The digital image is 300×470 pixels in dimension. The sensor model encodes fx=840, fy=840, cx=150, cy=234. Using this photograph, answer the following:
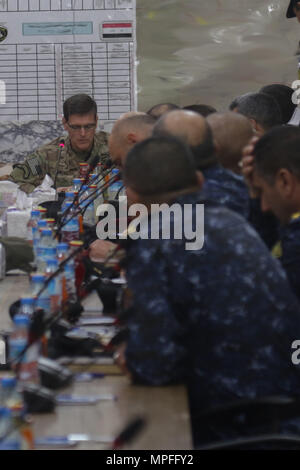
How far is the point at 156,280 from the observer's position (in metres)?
1.75

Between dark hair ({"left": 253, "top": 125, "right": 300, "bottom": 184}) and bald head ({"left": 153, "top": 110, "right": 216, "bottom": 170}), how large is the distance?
0.13 metres

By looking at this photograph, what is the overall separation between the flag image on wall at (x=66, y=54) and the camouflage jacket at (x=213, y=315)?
12.6 feet

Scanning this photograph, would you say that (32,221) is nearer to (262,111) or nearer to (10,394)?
(262,111)

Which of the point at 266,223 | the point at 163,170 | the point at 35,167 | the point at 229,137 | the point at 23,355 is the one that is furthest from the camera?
the point at 35,167

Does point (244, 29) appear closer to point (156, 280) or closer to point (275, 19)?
point (275, 19)

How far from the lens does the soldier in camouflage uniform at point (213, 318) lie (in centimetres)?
175

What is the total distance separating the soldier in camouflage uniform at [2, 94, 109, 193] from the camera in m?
4.64

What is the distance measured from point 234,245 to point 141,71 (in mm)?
3896

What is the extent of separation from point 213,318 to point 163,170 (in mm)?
348

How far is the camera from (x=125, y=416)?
1675mm

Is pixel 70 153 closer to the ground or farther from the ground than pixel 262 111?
closer to the ground

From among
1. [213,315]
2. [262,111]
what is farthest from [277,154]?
[262,111]

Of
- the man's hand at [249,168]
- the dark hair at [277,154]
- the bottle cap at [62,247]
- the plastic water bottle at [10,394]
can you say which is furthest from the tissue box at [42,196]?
the plastic water bottle at [10,394]

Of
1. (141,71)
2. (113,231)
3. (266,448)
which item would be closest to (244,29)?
(141,71)
